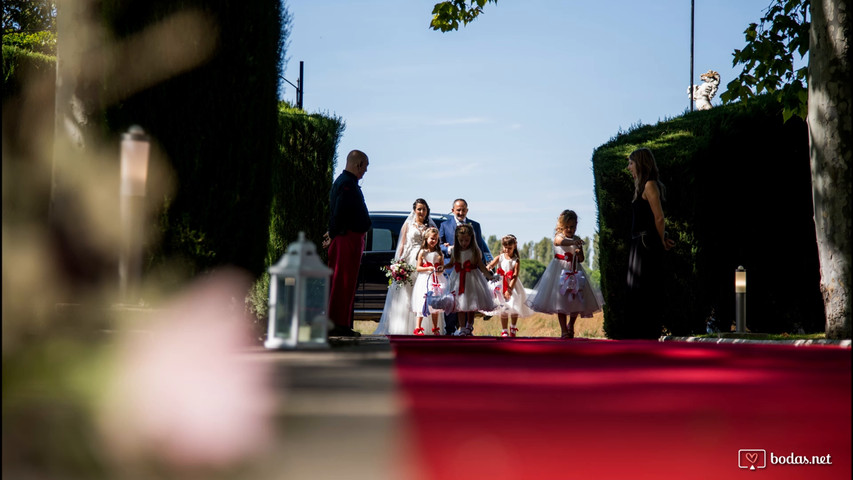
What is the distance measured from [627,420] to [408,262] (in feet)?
34.7

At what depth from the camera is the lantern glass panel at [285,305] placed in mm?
5414

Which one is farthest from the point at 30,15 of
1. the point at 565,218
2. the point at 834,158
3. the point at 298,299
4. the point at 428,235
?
the point at 298,299

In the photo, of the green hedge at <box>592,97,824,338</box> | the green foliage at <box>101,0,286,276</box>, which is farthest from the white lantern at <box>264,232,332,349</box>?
the green hedge at <box>592,97,824,338</box>

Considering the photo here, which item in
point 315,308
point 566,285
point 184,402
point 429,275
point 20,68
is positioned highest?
point 20,68

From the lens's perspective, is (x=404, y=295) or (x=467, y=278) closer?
(x=467, y=278)

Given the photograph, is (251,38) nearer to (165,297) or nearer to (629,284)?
(165,297)

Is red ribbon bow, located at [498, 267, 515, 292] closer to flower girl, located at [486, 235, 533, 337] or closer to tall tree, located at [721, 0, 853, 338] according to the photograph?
flower girl, located at [486, 235, 533, 337]

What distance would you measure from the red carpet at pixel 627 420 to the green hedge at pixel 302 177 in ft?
29.6

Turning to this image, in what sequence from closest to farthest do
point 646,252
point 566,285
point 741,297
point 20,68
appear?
point 646,252 < point 741,297 < point 566,285 < point 20,68

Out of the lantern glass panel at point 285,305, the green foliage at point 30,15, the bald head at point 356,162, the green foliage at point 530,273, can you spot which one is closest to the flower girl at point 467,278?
the bald head at point 356,162

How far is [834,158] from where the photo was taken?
8469mm

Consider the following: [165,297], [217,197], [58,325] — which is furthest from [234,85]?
[58,325]

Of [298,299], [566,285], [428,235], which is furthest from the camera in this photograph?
[428,235]

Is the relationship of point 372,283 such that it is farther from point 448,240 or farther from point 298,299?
point 298,299
